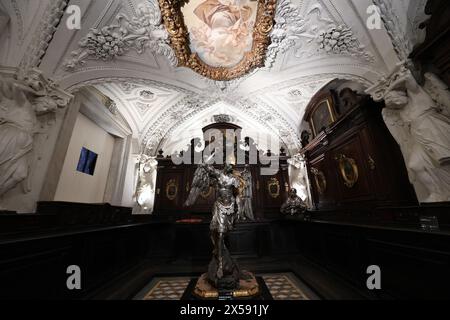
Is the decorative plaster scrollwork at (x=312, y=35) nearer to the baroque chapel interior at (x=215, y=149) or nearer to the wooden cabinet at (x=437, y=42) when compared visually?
the baroque chapel interior at (x=215, y=149)

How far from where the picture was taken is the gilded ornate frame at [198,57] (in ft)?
10.6

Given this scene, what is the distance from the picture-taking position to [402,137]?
275 cm

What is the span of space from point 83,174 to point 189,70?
4531mm

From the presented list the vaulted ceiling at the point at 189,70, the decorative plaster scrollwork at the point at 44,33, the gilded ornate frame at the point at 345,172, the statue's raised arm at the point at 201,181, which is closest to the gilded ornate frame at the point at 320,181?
the gilded ornate frame at the point at 345,172

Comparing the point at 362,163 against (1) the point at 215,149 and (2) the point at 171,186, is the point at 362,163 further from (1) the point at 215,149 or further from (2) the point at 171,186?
(2) the point at 171,186

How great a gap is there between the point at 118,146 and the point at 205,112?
12.0ft

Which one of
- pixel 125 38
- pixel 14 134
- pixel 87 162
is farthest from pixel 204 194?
pixel 125 38

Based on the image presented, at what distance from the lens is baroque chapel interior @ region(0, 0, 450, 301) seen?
2184mm

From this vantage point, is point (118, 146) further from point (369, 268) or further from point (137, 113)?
point (369, 268)

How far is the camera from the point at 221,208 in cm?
240

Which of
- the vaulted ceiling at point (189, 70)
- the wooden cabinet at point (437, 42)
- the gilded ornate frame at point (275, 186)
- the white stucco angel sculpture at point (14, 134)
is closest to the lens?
the wooden cabinet at point (437, 42)

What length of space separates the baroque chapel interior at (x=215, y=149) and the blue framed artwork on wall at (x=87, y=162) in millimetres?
48

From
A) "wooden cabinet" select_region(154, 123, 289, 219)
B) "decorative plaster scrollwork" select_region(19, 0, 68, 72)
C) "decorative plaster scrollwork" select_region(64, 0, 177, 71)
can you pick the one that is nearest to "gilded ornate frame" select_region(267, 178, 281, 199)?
"wooden cabinet" select_region(154, 123, 289, 219)

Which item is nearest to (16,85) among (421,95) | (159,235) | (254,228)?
(159,235)
